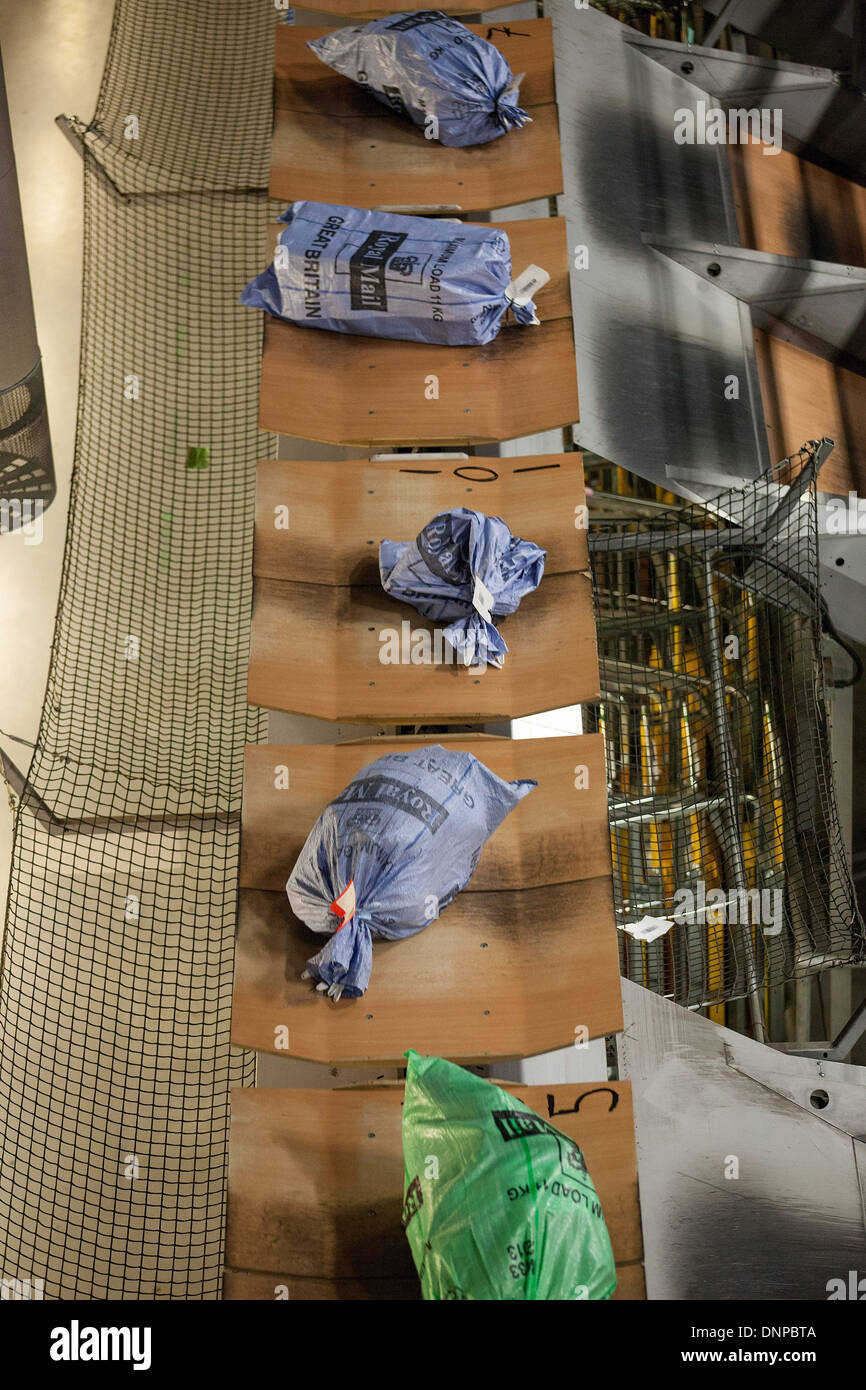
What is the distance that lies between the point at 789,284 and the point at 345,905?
3.05 m

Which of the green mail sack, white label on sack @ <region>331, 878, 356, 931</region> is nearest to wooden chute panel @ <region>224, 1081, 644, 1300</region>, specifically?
the green mail sack

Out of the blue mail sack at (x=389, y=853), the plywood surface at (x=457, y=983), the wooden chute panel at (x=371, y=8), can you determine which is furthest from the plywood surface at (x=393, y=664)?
the wooden chute panel at (x=371, y=8)

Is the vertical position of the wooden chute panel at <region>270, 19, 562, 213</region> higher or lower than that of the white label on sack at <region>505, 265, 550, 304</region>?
higher

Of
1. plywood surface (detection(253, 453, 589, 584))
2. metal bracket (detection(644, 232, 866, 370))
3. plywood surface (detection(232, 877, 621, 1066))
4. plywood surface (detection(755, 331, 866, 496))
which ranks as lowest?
plywood surface (detection(232, 877, 621, 1066))

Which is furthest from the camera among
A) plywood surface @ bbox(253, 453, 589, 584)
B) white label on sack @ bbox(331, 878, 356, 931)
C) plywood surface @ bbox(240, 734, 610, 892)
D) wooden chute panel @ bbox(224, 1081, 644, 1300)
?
plywood surface @ bbox(253, 453, 589, 584)

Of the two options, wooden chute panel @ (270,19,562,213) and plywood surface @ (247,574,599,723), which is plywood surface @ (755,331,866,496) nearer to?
wooden chute panel @ (270,19,562,213)

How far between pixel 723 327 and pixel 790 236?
92 cm

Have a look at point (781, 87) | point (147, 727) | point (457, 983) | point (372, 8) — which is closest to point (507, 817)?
point (457, 983)

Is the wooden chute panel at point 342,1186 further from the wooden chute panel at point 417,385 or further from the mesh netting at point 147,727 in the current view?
the wooden chute panel at point 417,385

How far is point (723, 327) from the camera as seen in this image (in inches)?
168

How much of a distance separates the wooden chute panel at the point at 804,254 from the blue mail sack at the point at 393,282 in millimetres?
1505

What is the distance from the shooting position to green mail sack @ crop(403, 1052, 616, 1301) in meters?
2.02

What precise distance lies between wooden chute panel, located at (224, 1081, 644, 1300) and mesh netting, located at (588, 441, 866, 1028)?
3.04 feet

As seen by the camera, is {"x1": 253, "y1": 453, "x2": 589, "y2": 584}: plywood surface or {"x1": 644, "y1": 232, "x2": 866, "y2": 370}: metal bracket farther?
{"x1": 644, "y1": 232, "x2": 866, "y2": 370}: metal bracket
